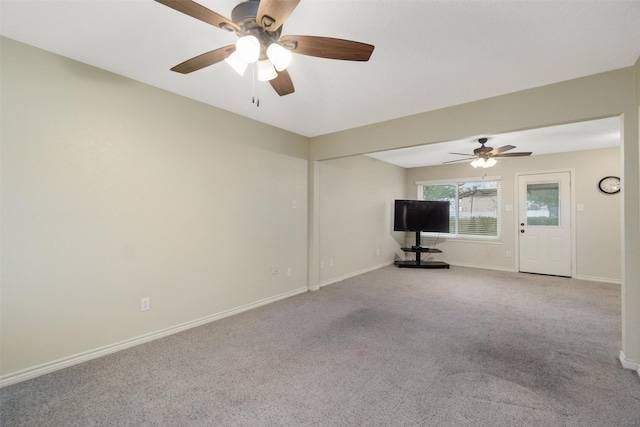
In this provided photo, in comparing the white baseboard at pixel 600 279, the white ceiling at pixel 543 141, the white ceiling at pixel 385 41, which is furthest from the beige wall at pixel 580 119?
the white baseboard at pixel 600 279

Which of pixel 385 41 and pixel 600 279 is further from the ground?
pixel 385 41

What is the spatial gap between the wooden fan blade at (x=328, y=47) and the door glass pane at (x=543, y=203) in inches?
226

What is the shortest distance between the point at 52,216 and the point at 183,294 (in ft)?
4.23

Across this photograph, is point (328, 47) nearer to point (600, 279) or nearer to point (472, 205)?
point (472, 205)

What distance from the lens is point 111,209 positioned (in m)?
2.41

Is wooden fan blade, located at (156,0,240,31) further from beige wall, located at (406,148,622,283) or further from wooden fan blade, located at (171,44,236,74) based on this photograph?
beige wall, located at (406,148,622,283)

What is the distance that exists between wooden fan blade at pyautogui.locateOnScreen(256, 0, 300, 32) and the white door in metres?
6.14

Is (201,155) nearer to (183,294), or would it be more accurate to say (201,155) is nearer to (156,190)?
(156,190)

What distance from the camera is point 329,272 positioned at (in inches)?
190

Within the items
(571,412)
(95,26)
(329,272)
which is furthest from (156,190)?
(571,412)

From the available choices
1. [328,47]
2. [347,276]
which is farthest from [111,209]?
[347,276]

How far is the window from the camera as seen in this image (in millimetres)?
6117

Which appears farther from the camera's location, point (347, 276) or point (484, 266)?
point (484, 266)

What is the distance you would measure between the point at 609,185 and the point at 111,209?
7.38 meters
